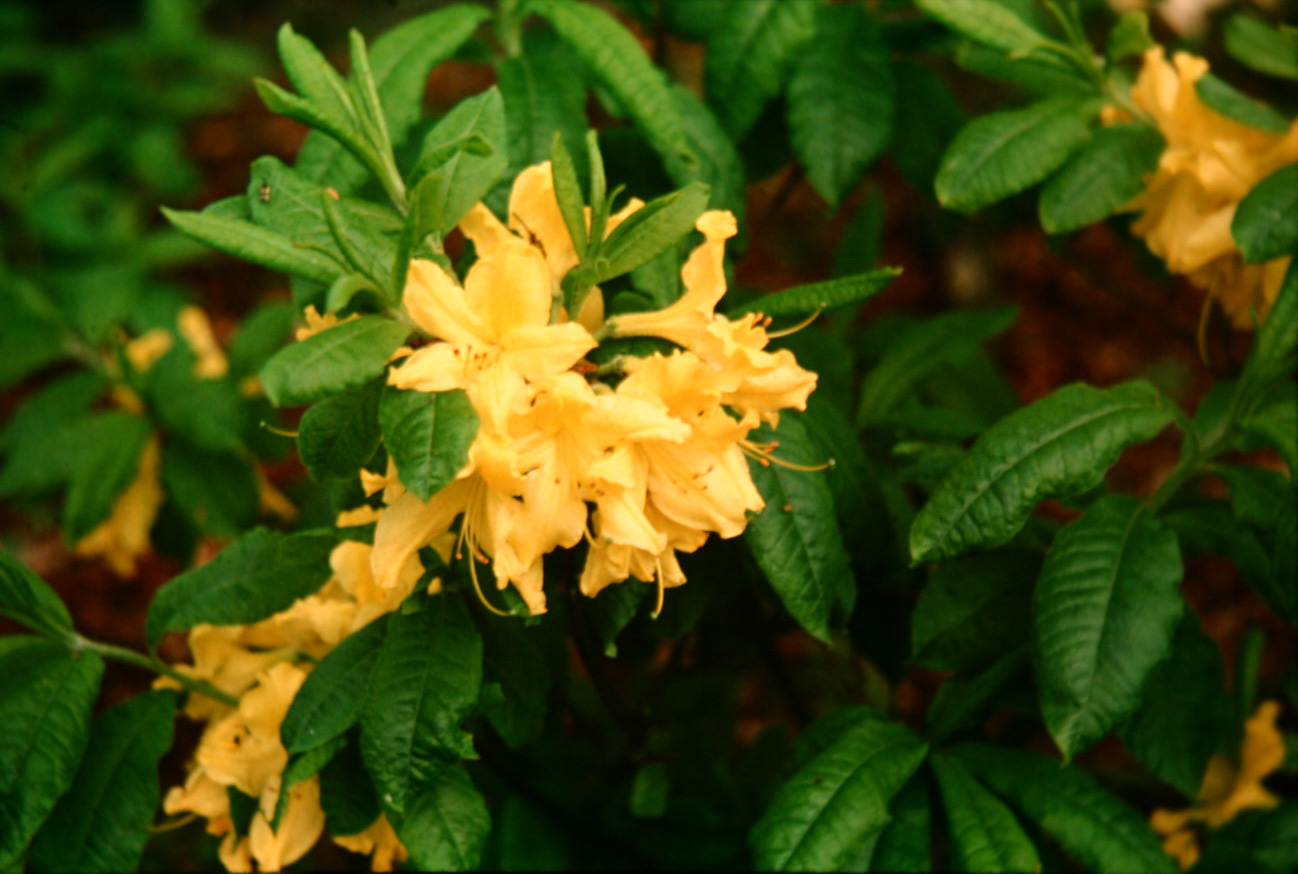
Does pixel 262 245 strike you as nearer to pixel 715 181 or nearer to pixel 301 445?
pixel 301 445

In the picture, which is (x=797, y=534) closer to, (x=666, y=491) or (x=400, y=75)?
(x=666, y=491)

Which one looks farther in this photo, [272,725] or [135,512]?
[135,512]

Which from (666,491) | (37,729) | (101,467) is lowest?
(101,467)

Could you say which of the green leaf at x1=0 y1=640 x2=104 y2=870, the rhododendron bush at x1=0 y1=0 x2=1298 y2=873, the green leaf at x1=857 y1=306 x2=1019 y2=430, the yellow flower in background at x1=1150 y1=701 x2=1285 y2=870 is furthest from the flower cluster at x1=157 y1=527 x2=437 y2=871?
the yellow flower in background at x1=1150 y1=701 x2=1285 y2=870

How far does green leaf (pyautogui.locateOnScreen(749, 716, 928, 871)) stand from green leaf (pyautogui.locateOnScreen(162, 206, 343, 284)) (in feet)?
2.45

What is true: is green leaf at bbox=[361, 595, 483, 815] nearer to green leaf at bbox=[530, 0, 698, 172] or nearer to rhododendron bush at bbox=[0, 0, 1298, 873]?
rhododendron bush at bbox=[0, 0, 1298, 873]

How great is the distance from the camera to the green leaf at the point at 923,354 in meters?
1.69

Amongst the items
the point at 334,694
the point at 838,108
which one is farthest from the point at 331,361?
the point at 838,108

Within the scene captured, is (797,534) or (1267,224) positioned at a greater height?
(1267,224)

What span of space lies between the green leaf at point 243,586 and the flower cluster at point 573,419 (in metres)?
0.36

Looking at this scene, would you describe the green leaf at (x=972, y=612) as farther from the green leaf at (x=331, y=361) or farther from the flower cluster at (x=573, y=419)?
the green leaf at (x=331, y=361)

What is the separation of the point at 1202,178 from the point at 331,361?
3.52 feet

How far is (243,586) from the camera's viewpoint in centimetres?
130

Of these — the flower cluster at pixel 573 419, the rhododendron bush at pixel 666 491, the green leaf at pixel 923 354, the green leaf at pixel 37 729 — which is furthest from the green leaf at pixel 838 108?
the green leaf at pixel 37 729
